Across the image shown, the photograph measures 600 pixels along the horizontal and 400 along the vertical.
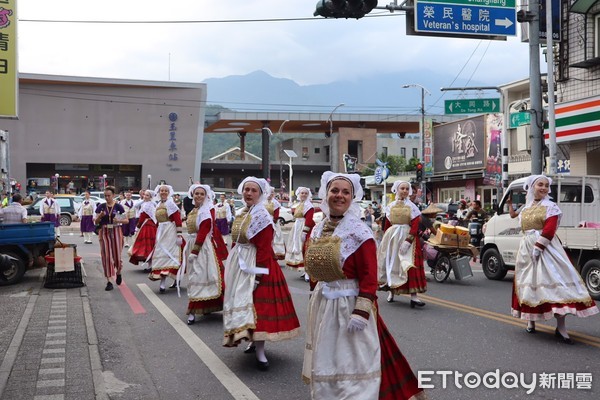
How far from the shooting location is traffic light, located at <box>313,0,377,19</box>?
37.7 ft

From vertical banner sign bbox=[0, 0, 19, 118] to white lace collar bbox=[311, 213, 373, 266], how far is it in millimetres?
14104

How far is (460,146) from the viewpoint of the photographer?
147ft

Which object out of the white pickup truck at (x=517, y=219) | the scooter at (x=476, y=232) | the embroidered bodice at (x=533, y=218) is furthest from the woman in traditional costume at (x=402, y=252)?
the scooter at (x=476, y=232)

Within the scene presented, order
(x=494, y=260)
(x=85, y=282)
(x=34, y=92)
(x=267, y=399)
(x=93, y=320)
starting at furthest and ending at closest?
1. (x=34, y=92)
2. (x=494, y=260)
3. (x=85, y=282)
4. (x=93, y=320)
5. (x=267, y=399)

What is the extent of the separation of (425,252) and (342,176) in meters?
9.00

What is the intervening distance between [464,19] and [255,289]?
1098 cm

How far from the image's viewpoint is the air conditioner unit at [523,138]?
3409cm

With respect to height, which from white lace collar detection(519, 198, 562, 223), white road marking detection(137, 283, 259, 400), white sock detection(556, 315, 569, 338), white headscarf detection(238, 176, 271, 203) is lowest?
white road marking detection(137, 283, 259, 400)

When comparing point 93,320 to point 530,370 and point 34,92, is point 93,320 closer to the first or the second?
point 530,370

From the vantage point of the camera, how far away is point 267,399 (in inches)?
203

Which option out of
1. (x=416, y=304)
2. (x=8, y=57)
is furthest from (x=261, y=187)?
(x=8, y=57)

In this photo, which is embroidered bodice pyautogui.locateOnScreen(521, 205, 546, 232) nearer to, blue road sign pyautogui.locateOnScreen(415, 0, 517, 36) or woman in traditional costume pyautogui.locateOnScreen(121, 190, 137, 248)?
blue road sign pyautogui.locateOnScreen(415, 0, 517, 36)

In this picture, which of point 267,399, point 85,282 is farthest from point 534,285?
point 85,282

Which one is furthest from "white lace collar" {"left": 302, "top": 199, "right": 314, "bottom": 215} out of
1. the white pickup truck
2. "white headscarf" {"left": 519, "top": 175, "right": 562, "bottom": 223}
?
"white headscarf" {"left": 519, "top": 175, "right": 562, "bottom": 223}
